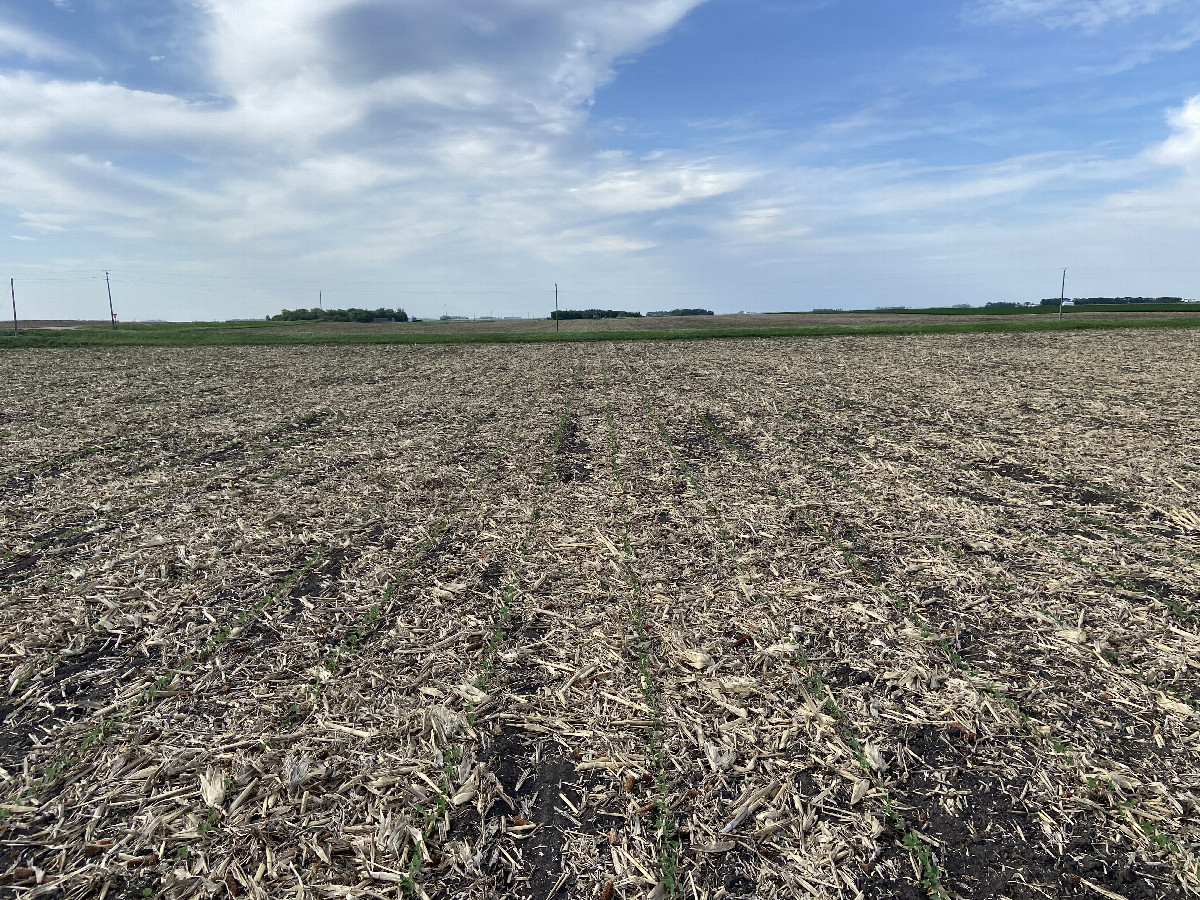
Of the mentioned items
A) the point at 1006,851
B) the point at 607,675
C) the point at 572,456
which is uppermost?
the point at 572,456

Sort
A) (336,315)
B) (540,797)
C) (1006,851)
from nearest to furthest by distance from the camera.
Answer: (1006,851) → (540,797) → (336,315)

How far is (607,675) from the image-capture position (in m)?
5.45

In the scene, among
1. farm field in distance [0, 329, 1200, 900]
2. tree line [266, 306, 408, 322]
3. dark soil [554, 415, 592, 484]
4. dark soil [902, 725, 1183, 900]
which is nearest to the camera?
dark soil [902, 725, 1183, 900]

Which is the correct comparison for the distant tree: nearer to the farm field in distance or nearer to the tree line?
the tree line

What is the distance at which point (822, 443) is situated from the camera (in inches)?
545

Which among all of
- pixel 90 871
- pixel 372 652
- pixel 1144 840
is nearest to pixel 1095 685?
pixel 1144 840

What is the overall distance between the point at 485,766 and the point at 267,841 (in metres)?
1.38

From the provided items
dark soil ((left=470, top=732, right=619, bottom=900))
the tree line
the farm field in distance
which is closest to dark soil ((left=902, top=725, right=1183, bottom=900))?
the farm field in distance

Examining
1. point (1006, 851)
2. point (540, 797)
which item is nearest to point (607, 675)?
point (540, 797)

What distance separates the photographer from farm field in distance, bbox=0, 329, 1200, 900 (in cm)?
374

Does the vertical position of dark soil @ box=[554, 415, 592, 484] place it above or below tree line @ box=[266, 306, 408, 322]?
below

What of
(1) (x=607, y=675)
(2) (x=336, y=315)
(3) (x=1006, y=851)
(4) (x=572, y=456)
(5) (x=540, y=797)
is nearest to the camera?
(3) (x=1006, y=851)

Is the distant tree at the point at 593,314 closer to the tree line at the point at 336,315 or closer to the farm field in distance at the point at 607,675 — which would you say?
the tree line at the point at 336,315

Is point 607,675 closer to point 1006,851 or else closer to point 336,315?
point 1006,851
